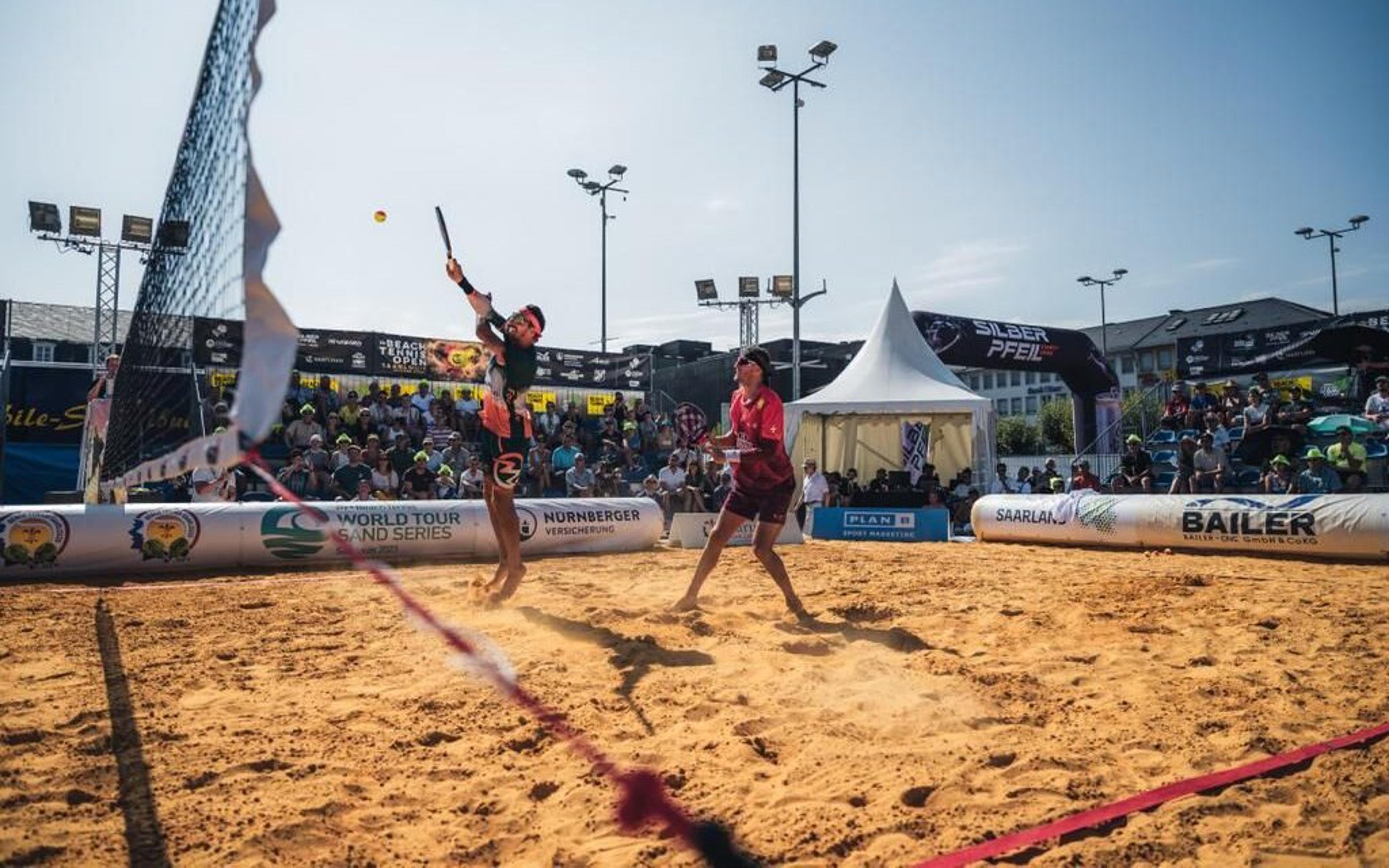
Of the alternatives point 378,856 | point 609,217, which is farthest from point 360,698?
point 609,217

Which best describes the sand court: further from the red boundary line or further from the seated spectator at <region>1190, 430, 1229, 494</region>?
the seated spectator at <region>1190, 430, 1229, 494</region>

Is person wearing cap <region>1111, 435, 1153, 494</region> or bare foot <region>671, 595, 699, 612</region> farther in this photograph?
person wearing cap <region>1111, 435, 1153, 494</region>

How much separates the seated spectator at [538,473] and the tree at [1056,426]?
47.1 metres

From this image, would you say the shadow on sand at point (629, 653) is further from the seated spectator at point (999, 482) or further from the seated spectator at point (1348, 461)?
the seated spectator at point (1348, 461)

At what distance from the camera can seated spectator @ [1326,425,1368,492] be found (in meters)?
12.9

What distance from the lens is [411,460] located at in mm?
15547

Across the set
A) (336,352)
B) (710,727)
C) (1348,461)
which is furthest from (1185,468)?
(336,352)

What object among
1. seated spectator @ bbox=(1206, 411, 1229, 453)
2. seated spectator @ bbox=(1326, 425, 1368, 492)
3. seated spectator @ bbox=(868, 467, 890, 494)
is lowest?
seated spectator @ bbox=(868, 467, 890, 494)

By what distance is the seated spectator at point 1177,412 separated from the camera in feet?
59.1

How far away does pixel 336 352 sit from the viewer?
21375mm

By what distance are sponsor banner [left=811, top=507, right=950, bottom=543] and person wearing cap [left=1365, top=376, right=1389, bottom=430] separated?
28.1 feet

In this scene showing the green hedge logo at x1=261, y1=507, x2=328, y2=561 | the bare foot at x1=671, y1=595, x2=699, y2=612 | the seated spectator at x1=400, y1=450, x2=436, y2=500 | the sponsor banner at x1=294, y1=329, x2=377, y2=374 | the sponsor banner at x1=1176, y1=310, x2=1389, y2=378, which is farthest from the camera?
the sponsor banner at x1=294, y1=329, x2=377, y2=374

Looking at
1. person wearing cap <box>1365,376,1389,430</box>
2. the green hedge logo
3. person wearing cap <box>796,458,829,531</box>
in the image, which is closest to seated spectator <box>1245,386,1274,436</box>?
person wearing cap <box>1365,376,1389,430</box>

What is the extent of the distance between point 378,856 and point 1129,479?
51.0 feet
